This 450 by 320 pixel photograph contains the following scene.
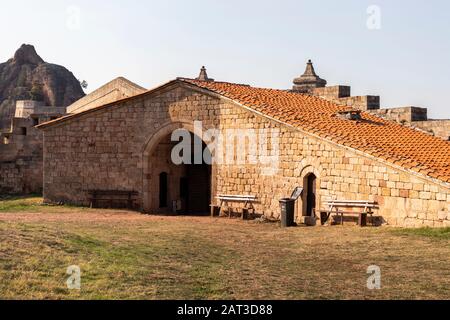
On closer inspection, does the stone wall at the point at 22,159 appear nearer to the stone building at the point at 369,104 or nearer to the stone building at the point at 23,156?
the stone building at the point at 23,156

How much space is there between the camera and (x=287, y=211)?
18.4 meters

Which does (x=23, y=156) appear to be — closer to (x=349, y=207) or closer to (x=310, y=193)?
(x=310, y=193)

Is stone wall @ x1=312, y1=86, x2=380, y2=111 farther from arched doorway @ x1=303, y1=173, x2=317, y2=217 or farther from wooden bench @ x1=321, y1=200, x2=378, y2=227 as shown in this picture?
wooden bench @ x1=321, y1=200, x2=378, y2=227

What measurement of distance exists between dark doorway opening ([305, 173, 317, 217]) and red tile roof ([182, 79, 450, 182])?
1553 mm

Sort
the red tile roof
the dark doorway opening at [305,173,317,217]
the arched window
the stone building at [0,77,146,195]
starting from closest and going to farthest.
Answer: the red tile roof → the dark doorway opening at [305,173,317,217] → the arched window → the stone building at [0,77,146,195]

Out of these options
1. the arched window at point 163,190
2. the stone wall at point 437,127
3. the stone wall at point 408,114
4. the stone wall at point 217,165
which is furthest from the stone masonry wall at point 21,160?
the stone wall at point 437,127

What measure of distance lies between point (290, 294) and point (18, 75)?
55039mm

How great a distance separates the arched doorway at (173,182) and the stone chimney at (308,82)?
7442mm

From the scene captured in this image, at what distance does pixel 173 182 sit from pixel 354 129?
322 inches

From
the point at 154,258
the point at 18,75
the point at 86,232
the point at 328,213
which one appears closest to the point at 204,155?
the point at 328,213

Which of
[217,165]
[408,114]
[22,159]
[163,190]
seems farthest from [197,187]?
[22,159]

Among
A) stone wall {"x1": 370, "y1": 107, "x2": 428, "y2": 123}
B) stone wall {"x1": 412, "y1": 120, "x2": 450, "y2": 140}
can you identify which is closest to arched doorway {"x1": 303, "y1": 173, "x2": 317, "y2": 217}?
stone wall {"x1": 412, "y1": 120, "x2": 450, "y2": 140}

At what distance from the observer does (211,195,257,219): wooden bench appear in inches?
816
